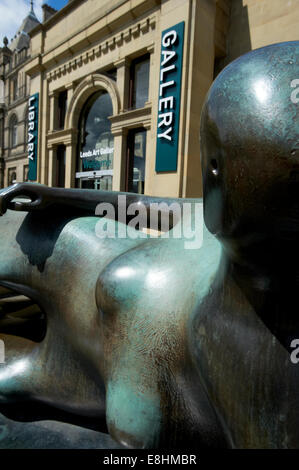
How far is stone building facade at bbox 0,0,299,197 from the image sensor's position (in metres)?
6.79

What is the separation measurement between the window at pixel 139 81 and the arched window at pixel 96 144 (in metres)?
1.16

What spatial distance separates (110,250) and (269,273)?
0.70 meters

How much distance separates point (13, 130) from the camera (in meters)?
22.4

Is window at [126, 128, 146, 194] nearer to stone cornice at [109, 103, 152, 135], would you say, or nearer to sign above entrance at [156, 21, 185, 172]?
stone cornice at [109, 103, 152, 135]

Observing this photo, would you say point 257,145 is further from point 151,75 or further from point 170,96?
point 151,75

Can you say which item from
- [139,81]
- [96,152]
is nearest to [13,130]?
[96,152]

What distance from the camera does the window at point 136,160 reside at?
328 inches

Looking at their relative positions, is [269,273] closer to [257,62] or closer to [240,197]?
[240,197]

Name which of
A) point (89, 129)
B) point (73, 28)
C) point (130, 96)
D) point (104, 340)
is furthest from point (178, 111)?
point (104, 340)

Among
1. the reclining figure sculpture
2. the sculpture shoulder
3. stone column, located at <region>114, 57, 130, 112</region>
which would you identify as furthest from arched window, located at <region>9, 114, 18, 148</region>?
the sculpture shoulder

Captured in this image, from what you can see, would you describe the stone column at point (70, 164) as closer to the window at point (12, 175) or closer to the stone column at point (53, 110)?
the stone column at point (53, 110)

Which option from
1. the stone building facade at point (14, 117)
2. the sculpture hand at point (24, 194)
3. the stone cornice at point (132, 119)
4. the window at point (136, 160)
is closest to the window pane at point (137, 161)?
the window at point (136, 160)
